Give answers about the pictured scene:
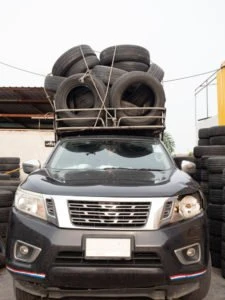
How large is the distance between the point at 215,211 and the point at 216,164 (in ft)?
1.92

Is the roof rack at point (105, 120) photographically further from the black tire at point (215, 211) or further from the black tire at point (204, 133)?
the black tire at point (204, 133)

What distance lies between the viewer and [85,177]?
354cm

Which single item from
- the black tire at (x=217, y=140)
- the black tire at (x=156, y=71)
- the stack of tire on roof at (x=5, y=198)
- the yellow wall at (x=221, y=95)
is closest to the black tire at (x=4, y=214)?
the stack of tire on roof at (x=5, y=198)

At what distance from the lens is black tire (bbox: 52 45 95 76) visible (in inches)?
254

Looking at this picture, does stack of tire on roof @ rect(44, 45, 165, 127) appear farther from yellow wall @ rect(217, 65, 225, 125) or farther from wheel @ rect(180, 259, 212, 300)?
yellow wall @ rect(217, 65, 225, 125)

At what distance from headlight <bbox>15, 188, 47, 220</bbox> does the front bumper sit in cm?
15

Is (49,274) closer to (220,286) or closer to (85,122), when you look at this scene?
(220,286)

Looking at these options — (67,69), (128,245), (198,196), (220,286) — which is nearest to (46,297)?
(128,245)

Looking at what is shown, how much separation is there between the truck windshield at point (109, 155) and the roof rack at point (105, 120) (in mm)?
570

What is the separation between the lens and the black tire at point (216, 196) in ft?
→ 15.9

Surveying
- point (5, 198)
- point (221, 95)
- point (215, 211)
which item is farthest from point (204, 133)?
point (221, 95)

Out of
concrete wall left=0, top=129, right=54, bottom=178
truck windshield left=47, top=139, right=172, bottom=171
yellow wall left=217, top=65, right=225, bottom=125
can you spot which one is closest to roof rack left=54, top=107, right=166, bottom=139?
truck windshield left=47, top=139, right=172, bottom=171

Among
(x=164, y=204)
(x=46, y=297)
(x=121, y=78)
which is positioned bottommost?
(x=46, y=297)

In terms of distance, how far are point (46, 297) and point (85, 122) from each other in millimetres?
2986
